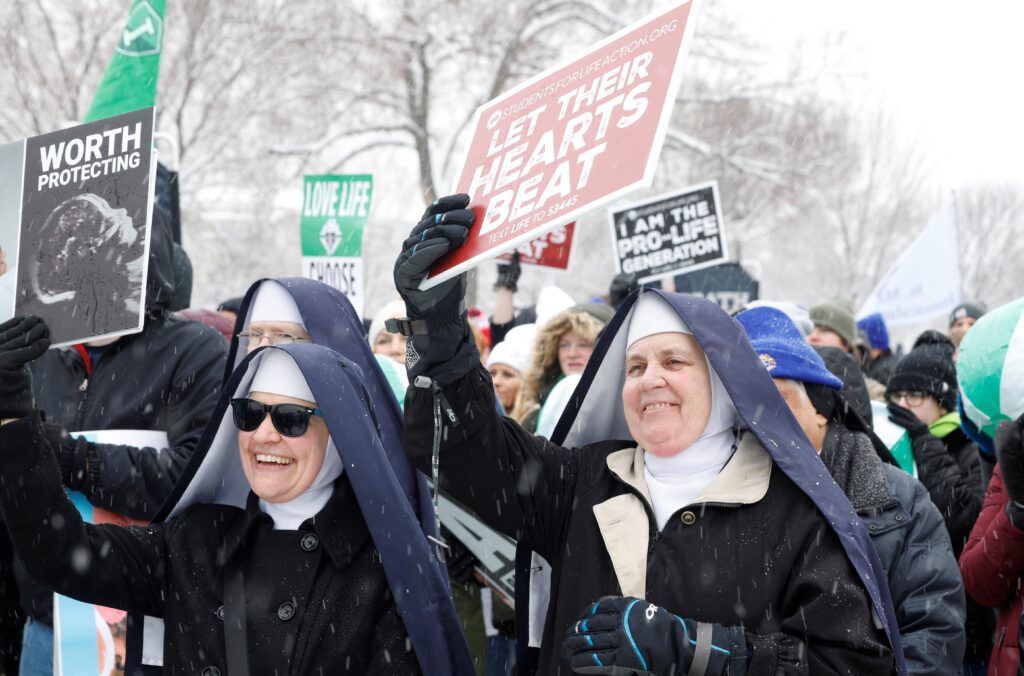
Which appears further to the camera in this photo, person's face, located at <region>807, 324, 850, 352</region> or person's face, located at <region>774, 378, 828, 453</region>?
person's face, located at <region>807, 324, 850, 352</region>

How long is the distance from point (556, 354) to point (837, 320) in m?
2.13

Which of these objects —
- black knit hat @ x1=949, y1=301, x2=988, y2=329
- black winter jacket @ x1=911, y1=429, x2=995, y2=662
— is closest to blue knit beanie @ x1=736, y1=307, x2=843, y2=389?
black winter jacket @ x1=911, y1=429, x2=995, y2=662

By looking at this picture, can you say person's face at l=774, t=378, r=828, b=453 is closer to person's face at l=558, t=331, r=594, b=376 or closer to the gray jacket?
the gray jacket

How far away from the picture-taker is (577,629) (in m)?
2.76

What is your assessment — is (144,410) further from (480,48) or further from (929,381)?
(480,48)

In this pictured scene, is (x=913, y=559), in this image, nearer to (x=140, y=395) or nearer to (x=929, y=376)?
(x=140, y=395)

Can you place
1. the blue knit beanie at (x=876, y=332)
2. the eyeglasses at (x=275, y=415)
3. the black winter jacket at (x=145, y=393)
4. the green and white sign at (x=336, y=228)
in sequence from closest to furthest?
the eyeglasses at (x=275, y=415) → the black winter jacket at (x=145, y=393) → the green and white sign at (x=336, y=228) → the blue knit beanie at (x=876, y=332)

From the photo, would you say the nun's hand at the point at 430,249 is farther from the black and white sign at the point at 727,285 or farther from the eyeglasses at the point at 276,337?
the black and white sign at the point at 727,285

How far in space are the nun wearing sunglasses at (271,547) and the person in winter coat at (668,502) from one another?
25 cm

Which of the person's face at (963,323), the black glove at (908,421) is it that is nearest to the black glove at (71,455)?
the black glove at (908,421)

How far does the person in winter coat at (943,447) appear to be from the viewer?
484cm

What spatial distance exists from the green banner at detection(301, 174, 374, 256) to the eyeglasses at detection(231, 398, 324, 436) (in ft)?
15.7

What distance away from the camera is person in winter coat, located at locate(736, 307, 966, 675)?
3557mm

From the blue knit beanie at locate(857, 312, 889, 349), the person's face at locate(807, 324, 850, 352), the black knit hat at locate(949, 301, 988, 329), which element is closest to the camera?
the person's face at locate(807, 324, 850, 352)
